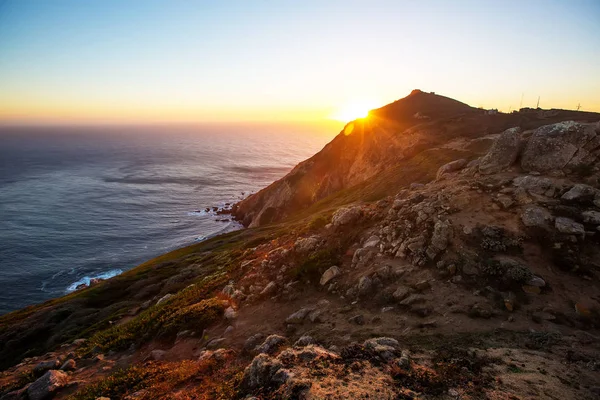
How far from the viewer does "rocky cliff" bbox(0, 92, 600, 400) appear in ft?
39.4

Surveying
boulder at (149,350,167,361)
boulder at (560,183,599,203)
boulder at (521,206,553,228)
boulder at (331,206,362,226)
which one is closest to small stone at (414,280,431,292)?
boulder at (521,206,553,228)

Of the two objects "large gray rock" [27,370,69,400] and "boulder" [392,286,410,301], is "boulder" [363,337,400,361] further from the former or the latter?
"large gray rock" [27,370,69,400]

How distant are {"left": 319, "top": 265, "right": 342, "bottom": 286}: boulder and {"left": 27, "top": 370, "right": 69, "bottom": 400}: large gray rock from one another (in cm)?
Result: 1793

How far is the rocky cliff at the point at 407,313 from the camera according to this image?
39.4 feet

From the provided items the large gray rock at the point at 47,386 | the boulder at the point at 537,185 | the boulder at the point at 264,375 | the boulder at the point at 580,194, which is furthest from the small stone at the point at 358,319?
the large gray rock at the point at 47,386

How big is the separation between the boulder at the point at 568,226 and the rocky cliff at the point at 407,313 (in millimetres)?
78

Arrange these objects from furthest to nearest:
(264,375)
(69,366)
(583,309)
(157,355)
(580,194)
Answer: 1. (69,366)
2. (580,194)
3. (157,355)
4. (583,309)
5. (264,375)

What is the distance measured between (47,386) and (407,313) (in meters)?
22.5

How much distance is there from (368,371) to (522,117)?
82.7m

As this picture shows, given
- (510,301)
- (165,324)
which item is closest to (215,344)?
(165,324)

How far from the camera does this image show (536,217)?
64.8ft

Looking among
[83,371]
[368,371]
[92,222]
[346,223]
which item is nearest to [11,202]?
[92,222]

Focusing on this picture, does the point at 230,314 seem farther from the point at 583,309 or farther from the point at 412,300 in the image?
the point at 583,309

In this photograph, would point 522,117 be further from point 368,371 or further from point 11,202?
point 11,202
